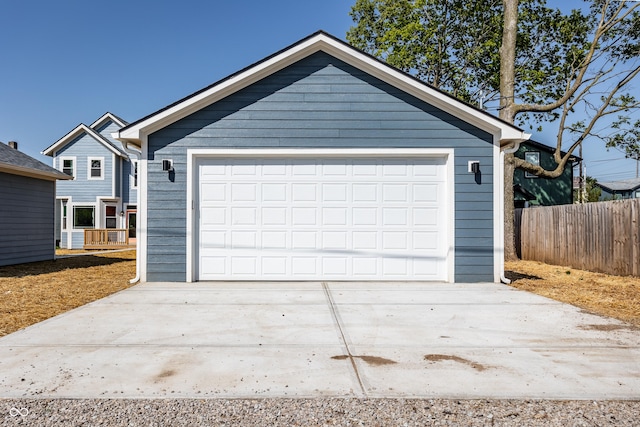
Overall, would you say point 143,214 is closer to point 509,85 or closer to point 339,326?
point 339,326

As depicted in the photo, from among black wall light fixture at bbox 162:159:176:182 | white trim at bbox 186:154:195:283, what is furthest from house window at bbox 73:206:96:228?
white trim at bbox 186:154:195:283

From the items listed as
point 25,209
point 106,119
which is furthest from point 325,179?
point 106,119

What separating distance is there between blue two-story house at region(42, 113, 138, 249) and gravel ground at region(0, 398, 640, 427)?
1924cm

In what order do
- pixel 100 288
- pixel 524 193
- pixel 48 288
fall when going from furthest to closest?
1. pixel 524 193
2. pixel 48 288
3. pixel 100 288

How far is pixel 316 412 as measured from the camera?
8.08 feet

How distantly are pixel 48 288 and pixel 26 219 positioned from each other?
587 centimetres

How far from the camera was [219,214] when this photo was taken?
298 inches

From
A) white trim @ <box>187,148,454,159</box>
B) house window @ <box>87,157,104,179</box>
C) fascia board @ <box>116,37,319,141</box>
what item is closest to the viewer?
fascia board @ <box>116,37,319,141</box>

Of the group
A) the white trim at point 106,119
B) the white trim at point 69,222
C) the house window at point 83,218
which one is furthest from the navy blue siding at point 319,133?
the white trim at point 106,119

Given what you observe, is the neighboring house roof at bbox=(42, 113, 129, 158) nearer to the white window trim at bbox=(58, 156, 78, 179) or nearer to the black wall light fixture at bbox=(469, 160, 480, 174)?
the white window trim at bbox=(58, 156, 78, 179)

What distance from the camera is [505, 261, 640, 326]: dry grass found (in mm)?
5625

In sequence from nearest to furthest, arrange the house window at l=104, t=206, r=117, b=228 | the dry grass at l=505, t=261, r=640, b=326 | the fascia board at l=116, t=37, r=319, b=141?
the dry grass at l=505, t=261, r=640, b=326 < the fascia board at l=116, t=37, r=319, b=141 < the house window at l=104, t=206, r=117, b=228

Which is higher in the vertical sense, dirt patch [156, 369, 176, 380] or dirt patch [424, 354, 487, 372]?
dirt patch [156, 369, 176, 380]

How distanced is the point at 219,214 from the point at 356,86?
Result: 363 centimetres
